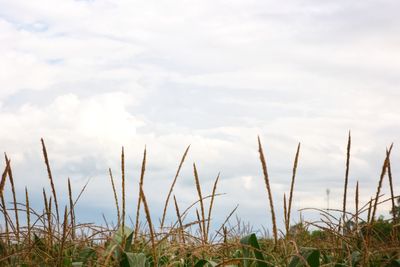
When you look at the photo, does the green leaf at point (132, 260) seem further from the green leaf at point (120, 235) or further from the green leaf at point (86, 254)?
the green leaf at point (86, 254)

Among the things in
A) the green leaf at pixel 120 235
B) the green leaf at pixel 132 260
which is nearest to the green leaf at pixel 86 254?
the green leaf at pixel 120 235

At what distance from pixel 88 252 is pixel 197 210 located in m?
1.02

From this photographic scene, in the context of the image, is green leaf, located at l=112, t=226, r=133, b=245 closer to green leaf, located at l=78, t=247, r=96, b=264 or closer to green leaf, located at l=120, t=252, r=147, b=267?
green leaf, located at l=78, t=247, r=96, b=264

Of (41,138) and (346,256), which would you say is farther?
(346,256)

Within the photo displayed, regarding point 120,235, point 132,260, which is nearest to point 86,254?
point 120,235

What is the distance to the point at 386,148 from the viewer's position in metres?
4.63

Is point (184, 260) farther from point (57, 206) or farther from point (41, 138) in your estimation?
point (41, 138)

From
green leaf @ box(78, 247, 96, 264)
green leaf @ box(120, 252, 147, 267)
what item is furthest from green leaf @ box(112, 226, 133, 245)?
green leaf @ box(120, 252, 147, 267)

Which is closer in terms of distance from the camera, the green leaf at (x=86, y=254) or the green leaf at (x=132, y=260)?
the green leaf at (x=132, y=260)

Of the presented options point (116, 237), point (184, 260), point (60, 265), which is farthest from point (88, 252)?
point (184, 260)

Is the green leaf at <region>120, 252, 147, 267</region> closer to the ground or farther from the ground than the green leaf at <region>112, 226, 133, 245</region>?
closer to the ground

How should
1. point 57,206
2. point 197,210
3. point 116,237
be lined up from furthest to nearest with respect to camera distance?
1. point 197,210
2. point 57,206
3. point 116,237

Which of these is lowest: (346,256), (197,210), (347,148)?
(346,256)

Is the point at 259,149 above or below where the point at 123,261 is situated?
above
